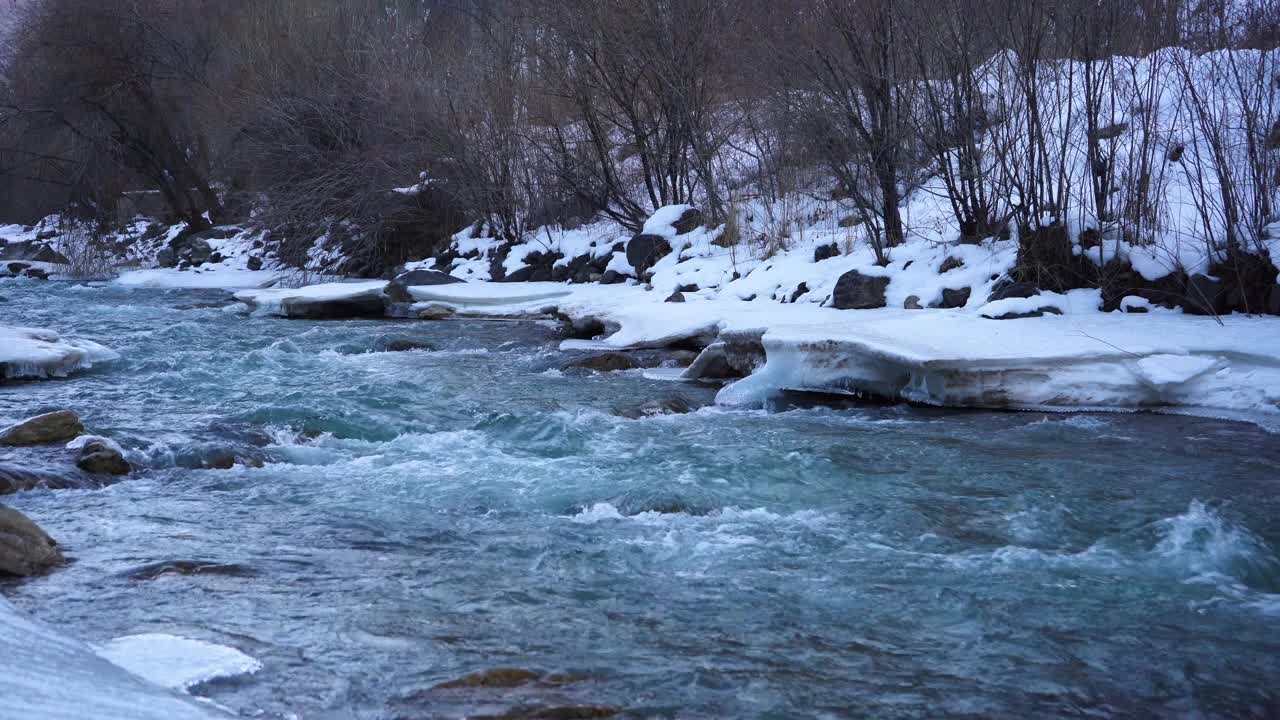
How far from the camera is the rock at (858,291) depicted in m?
9.60

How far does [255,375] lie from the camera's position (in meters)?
9.13

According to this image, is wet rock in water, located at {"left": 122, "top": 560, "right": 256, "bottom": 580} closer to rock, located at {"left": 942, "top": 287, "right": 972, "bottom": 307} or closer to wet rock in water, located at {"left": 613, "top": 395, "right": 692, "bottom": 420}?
wet rock in water, located at {"left": 613, "top": 395, "right": 692, "bottom": 420}

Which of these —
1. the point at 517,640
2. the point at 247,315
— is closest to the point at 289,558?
the point at 517,640

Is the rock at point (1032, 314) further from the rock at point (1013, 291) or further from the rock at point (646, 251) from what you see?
the rock at point (646, 251)

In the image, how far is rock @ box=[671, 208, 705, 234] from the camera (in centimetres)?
1408

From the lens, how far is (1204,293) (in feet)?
24.7

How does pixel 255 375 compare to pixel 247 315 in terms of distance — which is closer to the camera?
pixel 255 375

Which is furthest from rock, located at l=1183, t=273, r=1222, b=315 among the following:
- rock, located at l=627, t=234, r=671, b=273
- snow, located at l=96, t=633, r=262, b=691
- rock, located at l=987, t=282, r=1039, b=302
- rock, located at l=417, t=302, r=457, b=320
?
rock, located at l=417, t=302, r=457, b=320

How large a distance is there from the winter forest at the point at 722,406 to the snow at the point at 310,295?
0.18 meters

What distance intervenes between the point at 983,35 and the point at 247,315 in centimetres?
1021

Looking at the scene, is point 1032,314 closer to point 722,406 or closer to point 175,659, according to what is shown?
point 722,406

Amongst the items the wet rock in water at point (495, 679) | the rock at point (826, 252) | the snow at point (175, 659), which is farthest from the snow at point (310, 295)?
the wet rock in water at point (495, 679)

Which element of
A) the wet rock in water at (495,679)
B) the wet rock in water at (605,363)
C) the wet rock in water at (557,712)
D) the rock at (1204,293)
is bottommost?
the wet rock in water at (557,712)

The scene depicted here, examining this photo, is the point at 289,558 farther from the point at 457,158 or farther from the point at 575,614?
the point at 457,158
